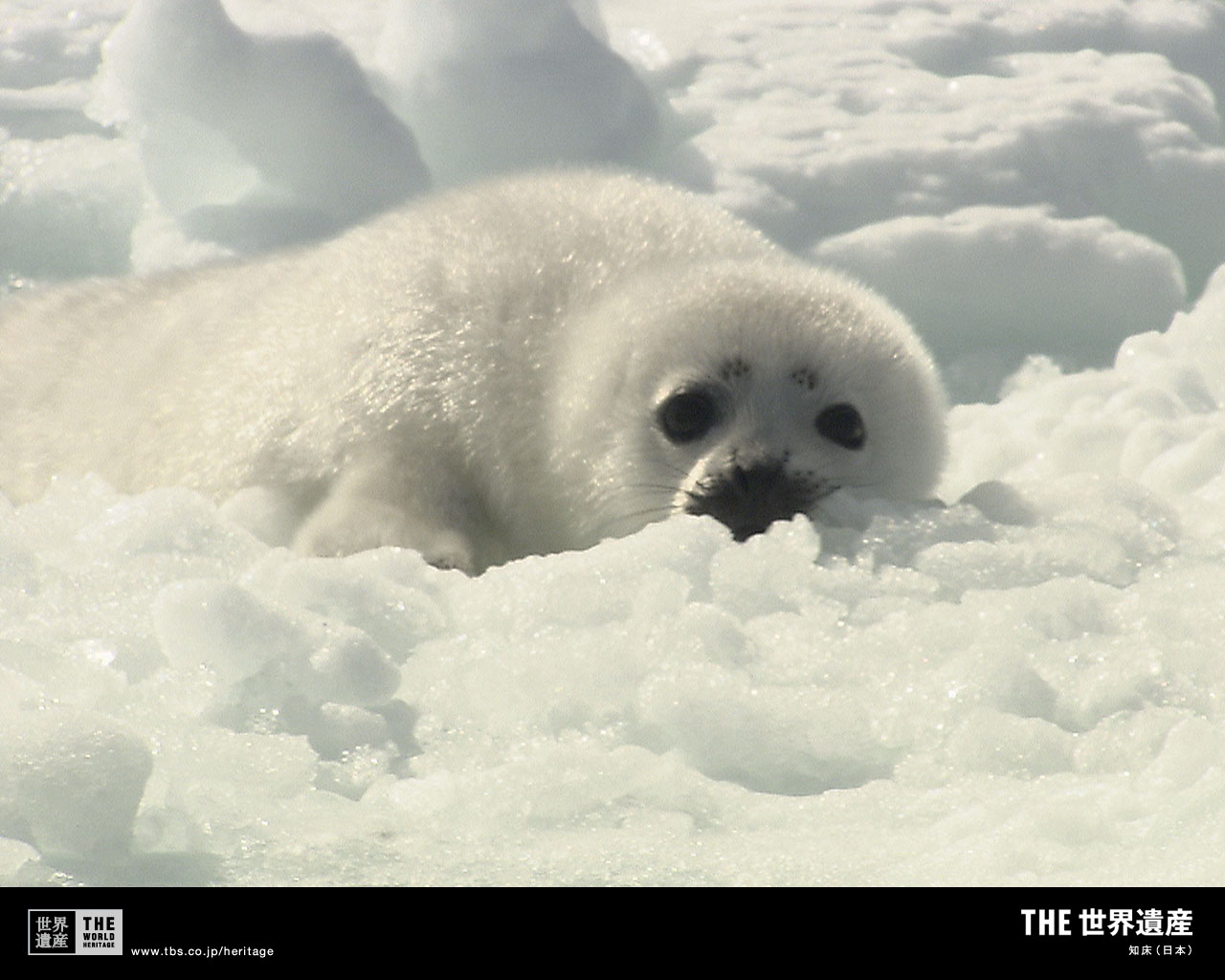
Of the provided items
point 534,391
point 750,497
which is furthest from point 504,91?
point 750,497

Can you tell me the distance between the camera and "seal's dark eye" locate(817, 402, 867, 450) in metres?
3.28

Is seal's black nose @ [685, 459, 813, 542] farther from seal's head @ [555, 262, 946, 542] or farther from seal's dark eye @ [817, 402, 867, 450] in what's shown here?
seal's dark eye @ [817, 402, 867, 450]

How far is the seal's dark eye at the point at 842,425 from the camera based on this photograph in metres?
3.28

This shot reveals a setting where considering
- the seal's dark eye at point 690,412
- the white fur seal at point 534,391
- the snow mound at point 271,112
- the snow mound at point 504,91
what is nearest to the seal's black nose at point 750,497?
the white fur seal at point 534,391

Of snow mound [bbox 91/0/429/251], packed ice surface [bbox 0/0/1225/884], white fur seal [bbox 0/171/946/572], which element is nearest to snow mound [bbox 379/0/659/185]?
snow mound [bbox 91/0/429/251]

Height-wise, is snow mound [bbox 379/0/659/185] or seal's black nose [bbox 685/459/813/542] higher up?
snow mound [bbox 379/0/659/185]

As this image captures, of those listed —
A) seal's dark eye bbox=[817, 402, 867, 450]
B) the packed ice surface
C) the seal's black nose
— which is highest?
seal's dark eye bbox=[817, 402, 867, 450]

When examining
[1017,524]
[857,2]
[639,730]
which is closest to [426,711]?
[639,730]

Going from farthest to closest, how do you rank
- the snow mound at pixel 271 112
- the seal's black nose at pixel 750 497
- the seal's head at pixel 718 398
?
the snow mound at pixel 271 112 → the seal's head at pixel 718 398 → the seal's black nose at pixel 750 497

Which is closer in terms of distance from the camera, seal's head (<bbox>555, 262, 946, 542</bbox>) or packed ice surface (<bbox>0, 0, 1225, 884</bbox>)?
packed ice surface (<bbox>0, 0, 1225, 884</bbox>)
